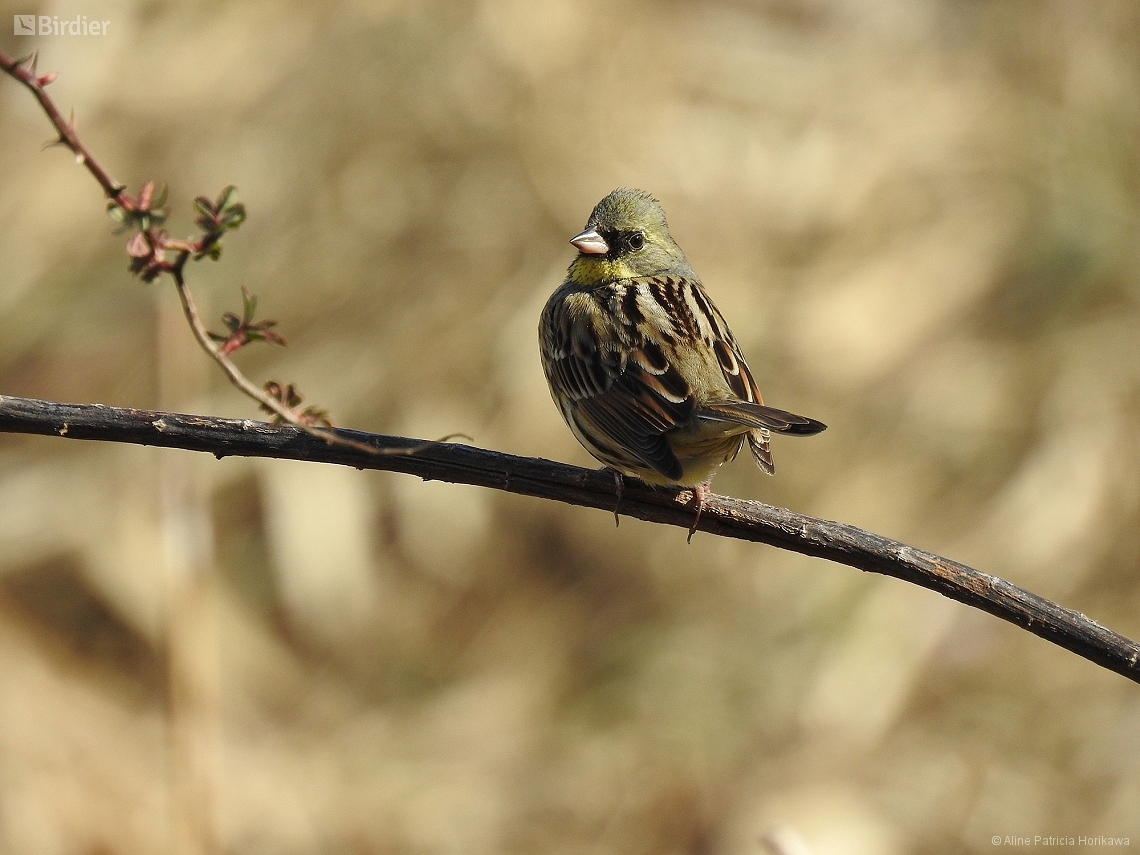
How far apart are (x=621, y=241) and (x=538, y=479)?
1.13m

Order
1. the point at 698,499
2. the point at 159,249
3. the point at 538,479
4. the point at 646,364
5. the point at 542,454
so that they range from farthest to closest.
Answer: the point at 542,454 → the point at 646,364 → the point at 698,499 → the point at 538,479 → the point at 159,249

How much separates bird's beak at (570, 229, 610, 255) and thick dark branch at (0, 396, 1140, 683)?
0.94 meters

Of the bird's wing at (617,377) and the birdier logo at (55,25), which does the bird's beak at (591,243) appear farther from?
the birdier logo at (55,25)

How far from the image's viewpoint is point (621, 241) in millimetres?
2982

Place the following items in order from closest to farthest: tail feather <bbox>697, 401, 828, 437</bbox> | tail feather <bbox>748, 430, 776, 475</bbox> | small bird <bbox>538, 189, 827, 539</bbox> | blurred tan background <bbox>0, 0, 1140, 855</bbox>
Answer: tail feather <bbox>697, 401, 828, 437</bbox> < small bird <bbox>538, 189, 827, 539</bbox> < tail feather <bbox>748, 430, 776, 475</bbox> < blurred tan background <bbox>0, 0, 1140, 855</bbox>

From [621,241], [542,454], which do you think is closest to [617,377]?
[621,241]

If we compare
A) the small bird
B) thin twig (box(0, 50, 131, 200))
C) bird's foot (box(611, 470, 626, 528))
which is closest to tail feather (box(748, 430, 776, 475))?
the small bird

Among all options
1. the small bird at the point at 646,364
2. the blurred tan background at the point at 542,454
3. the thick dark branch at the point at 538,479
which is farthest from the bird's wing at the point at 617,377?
the blurred tan background at the point at 542,454

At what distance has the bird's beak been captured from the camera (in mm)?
2916

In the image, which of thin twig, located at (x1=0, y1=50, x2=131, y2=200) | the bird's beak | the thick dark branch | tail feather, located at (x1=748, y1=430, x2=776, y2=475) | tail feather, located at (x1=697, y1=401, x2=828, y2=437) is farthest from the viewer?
the bird's beak

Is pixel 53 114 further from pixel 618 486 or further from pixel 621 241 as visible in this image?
pixel 621 241

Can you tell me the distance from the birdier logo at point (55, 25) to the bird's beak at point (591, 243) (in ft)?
9.19

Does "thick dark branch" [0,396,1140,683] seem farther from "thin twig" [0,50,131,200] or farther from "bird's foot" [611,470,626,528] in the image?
"thin twig" [0,50,131,200]

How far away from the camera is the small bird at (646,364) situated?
2424mm
